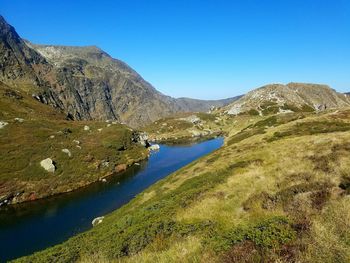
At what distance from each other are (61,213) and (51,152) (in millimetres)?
42842

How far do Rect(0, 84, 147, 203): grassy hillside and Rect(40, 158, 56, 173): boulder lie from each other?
44.9 inches

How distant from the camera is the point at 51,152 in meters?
104

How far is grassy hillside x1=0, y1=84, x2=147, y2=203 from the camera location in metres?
86.0

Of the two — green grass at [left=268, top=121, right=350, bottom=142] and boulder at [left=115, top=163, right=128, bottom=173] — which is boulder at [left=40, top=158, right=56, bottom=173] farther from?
green grass at [left=268, top=121, right=350, bottom=142]

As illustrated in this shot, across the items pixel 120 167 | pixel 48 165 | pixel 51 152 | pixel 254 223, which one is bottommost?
pixel 120 167

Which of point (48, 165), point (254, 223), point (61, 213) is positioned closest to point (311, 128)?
point (254, 223)

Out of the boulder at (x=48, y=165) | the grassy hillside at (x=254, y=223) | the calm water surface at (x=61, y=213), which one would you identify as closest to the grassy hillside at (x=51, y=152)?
the boulder at (x=48, y=165)

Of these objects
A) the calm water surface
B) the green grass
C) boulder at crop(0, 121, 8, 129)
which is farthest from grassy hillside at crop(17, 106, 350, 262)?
Result: boulder at crop(0, 121, 8, 129)

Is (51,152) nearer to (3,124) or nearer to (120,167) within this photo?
Result: (120,167)

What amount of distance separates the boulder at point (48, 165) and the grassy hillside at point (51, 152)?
1.14 metres

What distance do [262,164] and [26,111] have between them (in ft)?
460

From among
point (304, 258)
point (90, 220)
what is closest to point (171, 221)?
point (304, 258)

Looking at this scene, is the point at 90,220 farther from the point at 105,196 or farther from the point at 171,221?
the point at 171,221

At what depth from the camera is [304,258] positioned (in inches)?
444
